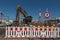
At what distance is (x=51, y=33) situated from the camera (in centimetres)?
1461

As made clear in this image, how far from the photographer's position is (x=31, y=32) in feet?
46.1

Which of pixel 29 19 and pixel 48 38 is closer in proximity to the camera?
pixel 48 38

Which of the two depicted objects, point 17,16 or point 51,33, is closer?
point 51,33

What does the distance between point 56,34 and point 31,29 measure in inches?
94.2

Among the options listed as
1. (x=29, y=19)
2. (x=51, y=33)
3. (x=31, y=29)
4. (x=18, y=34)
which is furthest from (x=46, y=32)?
(x=29, y=19)

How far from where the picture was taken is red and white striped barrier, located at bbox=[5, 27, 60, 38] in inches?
556

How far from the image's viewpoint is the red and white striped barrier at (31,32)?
14125mm

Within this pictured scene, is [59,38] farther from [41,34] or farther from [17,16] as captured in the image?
[17,16]

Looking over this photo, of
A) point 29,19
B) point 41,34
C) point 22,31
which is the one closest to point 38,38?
point 41,34

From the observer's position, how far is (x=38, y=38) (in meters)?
14.2

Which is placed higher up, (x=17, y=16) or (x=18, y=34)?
(x=17, y=16)

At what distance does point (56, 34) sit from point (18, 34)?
340cm

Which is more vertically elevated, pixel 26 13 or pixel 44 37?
pixel 26 13

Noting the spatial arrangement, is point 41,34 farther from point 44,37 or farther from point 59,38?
point 59,38
